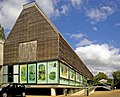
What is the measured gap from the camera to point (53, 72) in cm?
3538

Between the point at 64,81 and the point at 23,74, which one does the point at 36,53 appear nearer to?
the point at 23,74

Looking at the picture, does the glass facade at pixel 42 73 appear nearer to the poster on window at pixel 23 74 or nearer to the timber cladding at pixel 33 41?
the poster on window at pixel 23 74

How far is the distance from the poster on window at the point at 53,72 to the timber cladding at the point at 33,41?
0.87 meters

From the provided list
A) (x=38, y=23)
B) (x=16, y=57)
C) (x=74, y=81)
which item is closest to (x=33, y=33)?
(x=38, y=23)

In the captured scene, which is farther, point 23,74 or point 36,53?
point 23,74

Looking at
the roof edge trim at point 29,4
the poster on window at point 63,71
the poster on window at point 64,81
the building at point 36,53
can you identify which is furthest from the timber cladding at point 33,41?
the poster on window at point 64,81

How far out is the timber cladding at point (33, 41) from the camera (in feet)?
118

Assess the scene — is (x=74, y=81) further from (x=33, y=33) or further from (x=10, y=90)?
(x=10, y=90)

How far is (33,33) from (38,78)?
7.02m

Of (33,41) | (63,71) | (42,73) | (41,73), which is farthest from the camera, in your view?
(33,41)

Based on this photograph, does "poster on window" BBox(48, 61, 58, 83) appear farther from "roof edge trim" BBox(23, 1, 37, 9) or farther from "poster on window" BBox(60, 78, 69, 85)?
"roof edge trim" BBox(23, 1, 37, 9)

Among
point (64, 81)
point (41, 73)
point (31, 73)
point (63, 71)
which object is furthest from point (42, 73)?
point (64, 81)

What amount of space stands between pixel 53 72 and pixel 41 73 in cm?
217

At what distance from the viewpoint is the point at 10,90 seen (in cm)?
2677
